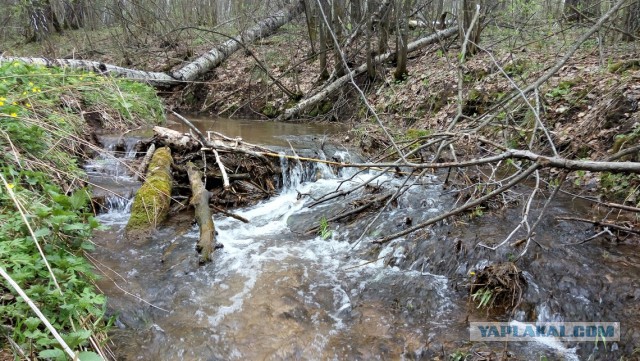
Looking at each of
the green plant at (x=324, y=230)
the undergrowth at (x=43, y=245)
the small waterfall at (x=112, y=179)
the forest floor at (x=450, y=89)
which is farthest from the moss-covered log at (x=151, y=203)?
the green plant at (x=324, y=230)

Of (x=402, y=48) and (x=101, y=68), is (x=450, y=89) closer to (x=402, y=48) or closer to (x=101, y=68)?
(x=402, y=48)

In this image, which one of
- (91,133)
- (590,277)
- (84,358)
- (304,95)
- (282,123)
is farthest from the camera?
(304,95)

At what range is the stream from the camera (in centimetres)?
288

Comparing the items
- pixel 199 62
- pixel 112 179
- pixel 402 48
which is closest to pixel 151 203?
pixel 112 179

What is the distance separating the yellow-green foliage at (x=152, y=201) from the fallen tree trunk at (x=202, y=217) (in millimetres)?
312

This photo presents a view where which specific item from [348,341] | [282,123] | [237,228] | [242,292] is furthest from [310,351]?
[282,123]

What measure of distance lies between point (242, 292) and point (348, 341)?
111 cm

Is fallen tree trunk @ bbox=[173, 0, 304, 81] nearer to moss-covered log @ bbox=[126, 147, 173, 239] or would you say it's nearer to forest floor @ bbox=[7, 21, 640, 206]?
forest floor @ bbox=[7, 21, 640, 206]

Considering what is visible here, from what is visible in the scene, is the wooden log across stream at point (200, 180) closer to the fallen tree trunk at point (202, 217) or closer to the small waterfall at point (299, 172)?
the fallen tree trunk at point (202, 217)

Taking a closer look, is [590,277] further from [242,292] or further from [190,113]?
[190,113]

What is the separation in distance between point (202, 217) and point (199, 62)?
10101 mm

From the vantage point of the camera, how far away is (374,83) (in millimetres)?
10992

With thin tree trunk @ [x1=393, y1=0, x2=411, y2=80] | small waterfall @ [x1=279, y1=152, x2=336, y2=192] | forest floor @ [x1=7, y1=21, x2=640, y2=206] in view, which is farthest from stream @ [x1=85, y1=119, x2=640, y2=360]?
thin tree trunk @ [x1=393, y1=0, x2=411, y2=80]

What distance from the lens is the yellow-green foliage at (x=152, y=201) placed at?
14.9ft
